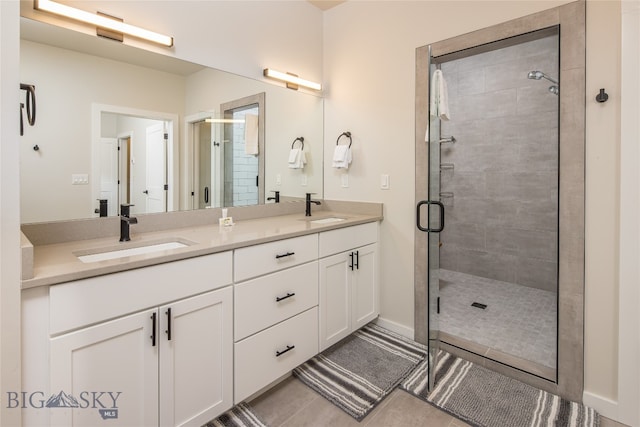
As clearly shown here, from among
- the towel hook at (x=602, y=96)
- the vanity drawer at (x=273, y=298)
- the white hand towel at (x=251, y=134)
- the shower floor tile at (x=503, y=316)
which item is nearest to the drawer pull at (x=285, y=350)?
the vanity drawer at (x=273, y=298)

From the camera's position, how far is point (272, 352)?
70.2 inches

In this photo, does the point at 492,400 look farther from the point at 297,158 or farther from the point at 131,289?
the point at 297,158

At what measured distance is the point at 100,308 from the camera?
117 cm

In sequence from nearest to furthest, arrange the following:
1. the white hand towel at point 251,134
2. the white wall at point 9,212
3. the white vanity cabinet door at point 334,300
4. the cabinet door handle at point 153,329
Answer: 1. the white wall at point 9,212
2. the cabinet door handle at point 153,329
3. the white vanity cabinet door at point 334,300
4. the white hand towel at point 251,134

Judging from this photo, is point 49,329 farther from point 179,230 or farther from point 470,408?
point 470,408

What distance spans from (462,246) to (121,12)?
378 centimetres

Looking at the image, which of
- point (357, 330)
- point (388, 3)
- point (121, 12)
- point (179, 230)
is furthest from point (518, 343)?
point (121, 12)

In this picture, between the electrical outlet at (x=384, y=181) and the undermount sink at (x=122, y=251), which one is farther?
the electrical outlet at (x=384, y=181)

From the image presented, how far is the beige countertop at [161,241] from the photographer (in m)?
1.13

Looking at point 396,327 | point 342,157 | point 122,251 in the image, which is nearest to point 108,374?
point 122,251

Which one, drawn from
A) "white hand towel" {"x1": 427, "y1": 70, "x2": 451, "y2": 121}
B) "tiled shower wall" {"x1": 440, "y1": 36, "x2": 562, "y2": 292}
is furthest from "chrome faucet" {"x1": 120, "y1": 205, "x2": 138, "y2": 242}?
"tiled shower wall" {"x1": 440, "y1": 36, "x2": 562, "y2": 292}

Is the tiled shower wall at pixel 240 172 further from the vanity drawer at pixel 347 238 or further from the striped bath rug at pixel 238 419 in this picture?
the striped bath rug at pixel 238 419

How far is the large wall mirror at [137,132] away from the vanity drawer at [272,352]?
928 millimetres

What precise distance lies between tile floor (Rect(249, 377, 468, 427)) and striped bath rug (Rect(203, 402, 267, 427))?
0.11 feet
